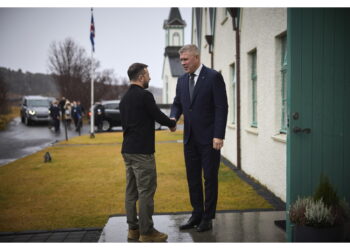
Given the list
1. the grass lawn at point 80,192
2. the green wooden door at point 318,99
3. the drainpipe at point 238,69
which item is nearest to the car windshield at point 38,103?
the grass lawn at point 80,192

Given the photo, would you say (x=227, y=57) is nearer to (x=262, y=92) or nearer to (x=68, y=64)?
(x=262, y=92)

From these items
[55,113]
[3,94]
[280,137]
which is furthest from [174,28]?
[280,137]

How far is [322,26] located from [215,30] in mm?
9246

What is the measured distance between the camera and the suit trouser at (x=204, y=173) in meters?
4.43

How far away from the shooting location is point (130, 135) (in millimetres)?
4125

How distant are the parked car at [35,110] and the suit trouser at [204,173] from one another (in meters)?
24.6

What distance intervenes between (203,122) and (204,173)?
61 cm

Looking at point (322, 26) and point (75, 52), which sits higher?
point (75, 52)

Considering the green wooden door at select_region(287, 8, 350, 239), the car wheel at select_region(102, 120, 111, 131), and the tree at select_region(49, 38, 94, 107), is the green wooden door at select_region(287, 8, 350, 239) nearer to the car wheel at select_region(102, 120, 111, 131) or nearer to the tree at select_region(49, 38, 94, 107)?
the car wheel at select_region(102, 120, 111, 131)

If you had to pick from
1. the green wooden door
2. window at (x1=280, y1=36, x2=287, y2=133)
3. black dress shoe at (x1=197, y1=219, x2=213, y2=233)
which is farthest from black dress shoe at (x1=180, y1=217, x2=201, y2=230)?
window at (x1=280, y1=36, x2=287, y2=133)

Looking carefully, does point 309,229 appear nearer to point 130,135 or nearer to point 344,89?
point 344,89

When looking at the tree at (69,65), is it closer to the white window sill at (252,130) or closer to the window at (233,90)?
the window at (233,90)
